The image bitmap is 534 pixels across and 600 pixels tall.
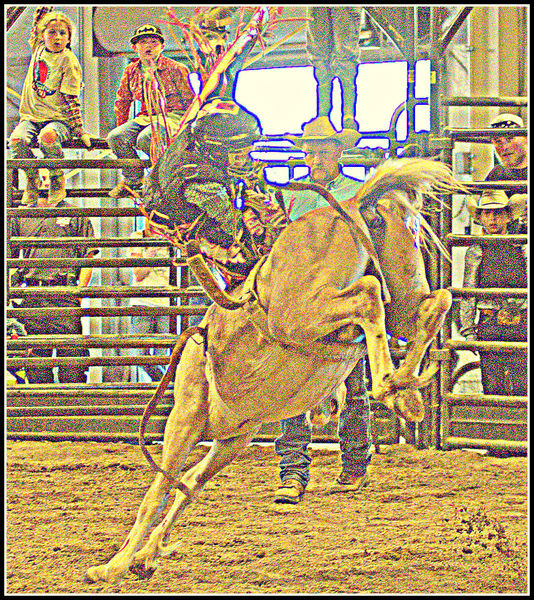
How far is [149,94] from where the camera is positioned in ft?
8.11

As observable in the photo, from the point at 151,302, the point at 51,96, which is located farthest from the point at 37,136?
the point at 151,302

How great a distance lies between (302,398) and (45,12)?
1.81 metres

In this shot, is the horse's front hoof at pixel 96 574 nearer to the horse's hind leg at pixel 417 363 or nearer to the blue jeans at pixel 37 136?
the horse's hind leg at pixel 417 363

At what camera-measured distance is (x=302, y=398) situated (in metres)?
2.13

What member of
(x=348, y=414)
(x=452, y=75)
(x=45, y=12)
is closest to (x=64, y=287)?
(x=45, y=12)

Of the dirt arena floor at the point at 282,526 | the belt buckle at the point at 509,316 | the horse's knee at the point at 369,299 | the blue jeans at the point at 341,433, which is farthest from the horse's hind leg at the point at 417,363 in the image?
the belt buckle at the point at 509,316

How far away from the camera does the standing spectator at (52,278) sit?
110 inches

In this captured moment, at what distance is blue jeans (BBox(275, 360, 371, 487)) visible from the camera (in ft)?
8.22

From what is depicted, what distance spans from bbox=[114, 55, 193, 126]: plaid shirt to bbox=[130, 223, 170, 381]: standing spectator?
1.68 feet

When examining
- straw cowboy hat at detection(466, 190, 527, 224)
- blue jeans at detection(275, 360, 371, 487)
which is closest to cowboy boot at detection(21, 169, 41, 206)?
blue jeans at detection(275, 360, 371, 487)

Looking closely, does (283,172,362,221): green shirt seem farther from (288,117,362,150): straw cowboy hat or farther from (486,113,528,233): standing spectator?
(486,113,528,233): standing spectator

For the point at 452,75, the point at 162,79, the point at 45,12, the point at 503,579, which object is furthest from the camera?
the point at 452,75

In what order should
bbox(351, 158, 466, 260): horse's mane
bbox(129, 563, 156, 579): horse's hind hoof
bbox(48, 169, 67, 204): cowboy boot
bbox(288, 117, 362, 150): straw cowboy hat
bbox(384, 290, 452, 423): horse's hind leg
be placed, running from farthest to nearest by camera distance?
bbox(48, 169, 67, 204): cowboy boot, bbox(288, 117, 362, 150): straw cowboy hat, bbox(129, 563, 156, 579): horse's hind hoof, bbox(351, 158, 466, 260): horse's mane, bbox(384, 290, 452, 423): horse's hind leg

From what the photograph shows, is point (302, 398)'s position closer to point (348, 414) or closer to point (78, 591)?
point (348, 414)
